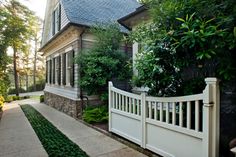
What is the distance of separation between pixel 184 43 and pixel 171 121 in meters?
1.55

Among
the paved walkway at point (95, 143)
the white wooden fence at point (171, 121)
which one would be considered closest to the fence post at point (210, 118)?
the white wooden fence at point (171, 121)

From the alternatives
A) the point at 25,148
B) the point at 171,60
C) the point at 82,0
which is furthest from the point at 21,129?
the point at 82,0

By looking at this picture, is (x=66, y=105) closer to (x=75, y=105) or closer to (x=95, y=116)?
(x=75, y=105)

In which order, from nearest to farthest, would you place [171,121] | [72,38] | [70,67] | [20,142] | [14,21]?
[171,121], [20,142], [72,38], [70,67], [14,21]

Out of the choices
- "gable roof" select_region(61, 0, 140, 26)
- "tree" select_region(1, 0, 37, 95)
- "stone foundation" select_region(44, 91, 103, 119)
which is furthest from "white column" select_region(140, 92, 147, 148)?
"tree" select_region(1, 0, 37, 95)

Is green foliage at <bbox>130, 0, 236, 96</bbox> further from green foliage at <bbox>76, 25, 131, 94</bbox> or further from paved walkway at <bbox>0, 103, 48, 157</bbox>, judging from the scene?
green foliage at <bbox>76, 25, 131, 94</bbox>

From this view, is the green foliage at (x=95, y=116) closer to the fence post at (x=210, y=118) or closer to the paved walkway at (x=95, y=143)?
the paved walkway at (x=95, y=143)

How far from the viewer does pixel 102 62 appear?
24.1ft

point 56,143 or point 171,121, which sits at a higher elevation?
point 171,121

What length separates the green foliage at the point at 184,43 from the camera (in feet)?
8.95

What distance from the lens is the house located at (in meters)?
8.27

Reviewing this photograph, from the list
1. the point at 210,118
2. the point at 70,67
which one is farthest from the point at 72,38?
the point at 210,118

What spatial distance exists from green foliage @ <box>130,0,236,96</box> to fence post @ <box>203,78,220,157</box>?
0.79 feet

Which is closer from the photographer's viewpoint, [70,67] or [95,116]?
[95,116]
